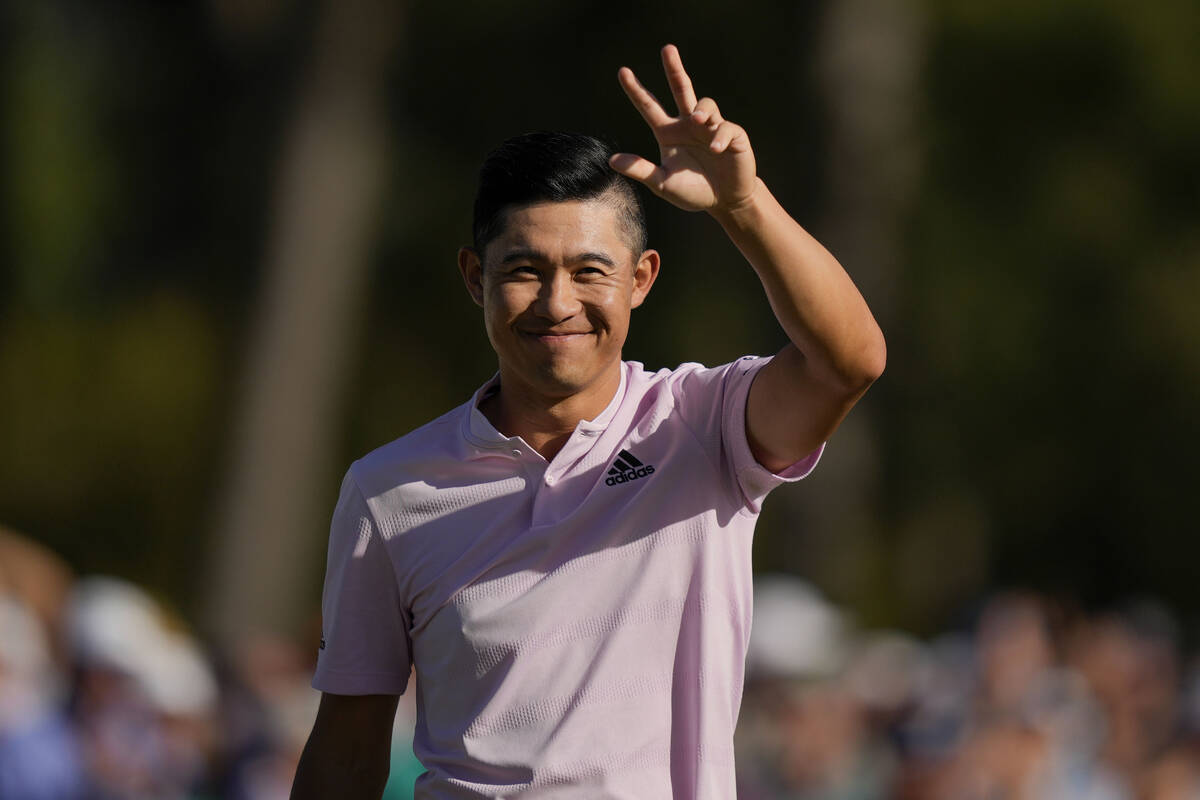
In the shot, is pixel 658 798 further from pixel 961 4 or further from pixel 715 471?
pixel 961 4

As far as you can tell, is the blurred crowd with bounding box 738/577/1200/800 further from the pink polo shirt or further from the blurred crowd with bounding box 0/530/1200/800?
the pink polo shirt

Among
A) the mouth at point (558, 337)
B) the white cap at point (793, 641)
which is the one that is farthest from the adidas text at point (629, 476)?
the white cap at point (793, 641)

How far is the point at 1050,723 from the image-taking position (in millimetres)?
6344

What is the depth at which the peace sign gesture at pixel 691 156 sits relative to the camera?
2955mm

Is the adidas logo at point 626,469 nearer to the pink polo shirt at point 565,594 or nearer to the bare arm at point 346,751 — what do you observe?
the pink polo shirt at point 565,594

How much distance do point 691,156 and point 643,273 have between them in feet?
1.46

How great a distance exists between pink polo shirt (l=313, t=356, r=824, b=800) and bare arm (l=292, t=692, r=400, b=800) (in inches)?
2.4

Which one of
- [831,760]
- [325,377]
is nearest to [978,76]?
[325,377]

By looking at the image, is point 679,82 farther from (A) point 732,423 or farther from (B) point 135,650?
(B) point 135,650

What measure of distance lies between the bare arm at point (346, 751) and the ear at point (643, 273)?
2.93ft

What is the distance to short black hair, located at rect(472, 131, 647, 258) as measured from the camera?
329 cm

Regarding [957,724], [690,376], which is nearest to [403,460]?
[690,376]

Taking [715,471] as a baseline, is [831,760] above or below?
below

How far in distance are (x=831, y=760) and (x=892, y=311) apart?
8421mm
